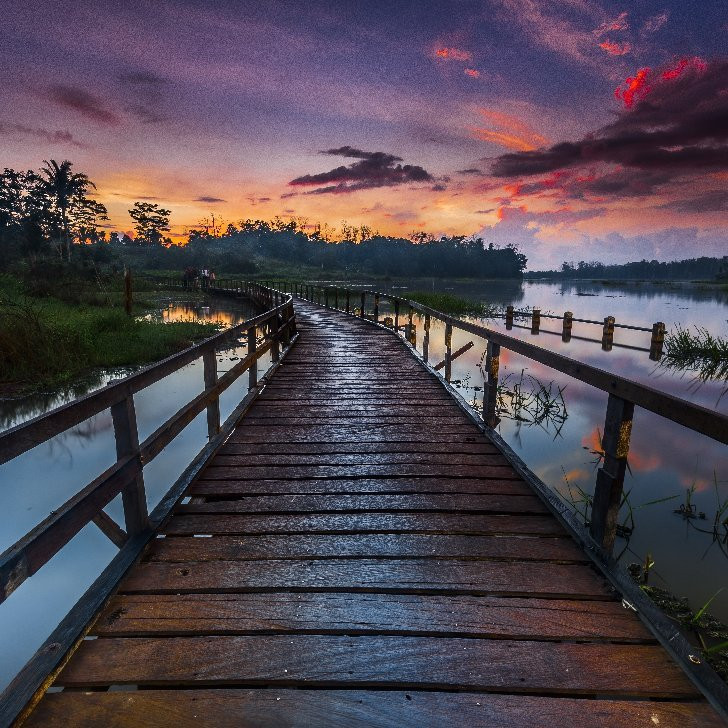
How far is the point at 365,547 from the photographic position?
296cm

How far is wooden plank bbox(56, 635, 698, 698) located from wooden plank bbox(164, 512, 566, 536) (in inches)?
40.5

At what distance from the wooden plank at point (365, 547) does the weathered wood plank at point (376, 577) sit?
0.19 ft

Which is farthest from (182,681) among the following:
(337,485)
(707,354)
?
(707,354)

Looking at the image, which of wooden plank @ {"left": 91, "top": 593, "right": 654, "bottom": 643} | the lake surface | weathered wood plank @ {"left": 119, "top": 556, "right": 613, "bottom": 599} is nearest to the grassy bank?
the lake surface

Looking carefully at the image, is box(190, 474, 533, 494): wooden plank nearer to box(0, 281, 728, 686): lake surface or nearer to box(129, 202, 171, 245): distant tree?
box(0, 281, 728, 686): lake surface

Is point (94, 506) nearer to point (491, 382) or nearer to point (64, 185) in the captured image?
point (491, 382)

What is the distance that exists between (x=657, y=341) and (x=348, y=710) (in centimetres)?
2054

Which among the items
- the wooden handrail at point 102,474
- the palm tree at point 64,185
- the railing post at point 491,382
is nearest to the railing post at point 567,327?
the railing post at point 491,382

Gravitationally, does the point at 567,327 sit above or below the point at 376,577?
below

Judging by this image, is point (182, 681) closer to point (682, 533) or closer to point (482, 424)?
point (482, 424)

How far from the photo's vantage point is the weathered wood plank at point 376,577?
251cm

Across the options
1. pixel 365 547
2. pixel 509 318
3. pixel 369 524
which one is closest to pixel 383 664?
pixel 365 547

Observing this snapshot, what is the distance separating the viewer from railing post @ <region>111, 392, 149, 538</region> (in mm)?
2719

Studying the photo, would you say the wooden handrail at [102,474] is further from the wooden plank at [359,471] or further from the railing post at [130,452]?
the wooden plank at [359,471]
